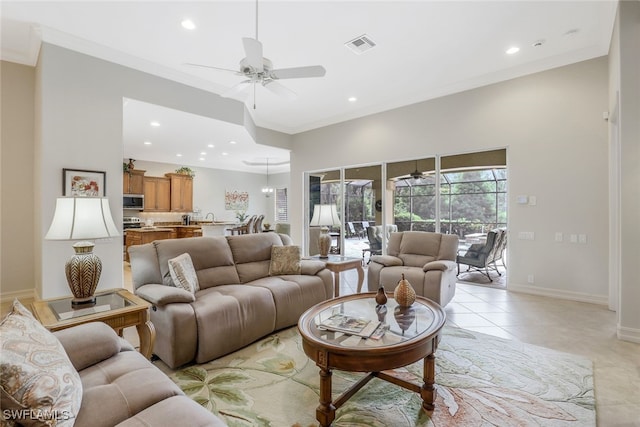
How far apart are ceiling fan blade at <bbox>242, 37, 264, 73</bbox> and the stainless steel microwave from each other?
704cm

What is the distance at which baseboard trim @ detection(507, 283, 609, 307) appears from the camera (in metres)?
4.00

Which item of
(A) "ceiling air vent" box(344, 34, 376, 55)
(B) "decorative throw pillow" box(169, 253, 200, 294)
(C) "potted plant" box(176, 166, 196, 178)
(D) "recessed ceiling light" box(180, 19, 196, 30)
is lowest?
(B) "decorative throw pillow" box(169, 253, 200, 294)

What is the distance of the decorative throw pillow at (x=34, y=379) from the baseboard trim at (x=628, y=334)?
13.9 feet

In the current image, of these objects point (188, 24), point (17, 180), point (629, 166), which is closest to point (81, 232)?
point (188, 24)

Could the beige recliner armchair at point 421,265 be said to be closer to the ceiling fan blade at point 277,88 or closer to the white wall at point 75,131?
the ceiling fan blade at point 277,88

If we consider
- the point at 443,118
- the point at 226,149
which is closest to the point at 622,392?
the point at 443,118

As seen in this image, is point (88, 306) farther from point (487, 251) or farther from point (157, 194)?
point (157, 194)

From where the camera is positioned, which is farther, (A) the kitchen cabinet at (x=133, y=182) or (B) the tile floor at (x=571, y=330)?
(A) the kitchen cabinet at (x=133, y=182)

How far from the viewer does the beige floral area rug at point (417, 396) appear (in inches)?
73.4

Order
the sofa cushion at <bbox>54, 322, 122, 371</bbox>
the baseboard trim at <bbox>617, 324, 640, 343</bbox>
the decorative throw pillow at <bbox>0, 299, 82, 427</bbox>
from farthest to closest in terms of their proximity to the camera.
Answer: the baseboard trim at <bbox>617, 324, 640, 343</bbox>, the sofa cushion at <bbox>54, 322, 122, 371</bbox>, the decorative throw pillow at <bbox>0, 299, 82, 427</bbox>

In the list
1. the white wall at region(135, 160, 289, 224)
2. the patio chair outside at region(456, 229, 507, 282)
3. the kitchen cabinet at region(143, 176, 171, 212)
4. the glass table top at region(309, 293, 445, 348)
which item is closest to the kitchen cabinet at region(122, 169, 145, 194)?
the kitchen cabinet at region(143, 176, 171, 212)

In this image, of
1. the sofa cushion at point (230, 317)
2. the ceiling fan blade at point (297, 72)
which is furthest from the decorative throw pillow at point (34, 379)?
the ceiling fan blade at point (297, 72)

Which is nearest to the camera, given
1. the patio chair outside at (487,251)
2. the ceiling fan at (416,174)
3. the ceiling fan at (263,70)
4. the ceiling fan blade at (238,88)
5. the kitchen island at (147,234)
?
the ceiling fan at (263,70)

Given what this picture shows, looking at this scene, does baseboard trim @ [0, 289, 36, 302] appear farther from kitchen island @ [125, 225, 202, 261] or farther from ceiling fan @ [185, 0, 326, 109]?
ceiling fan @ [185, 0, 326, 109]
